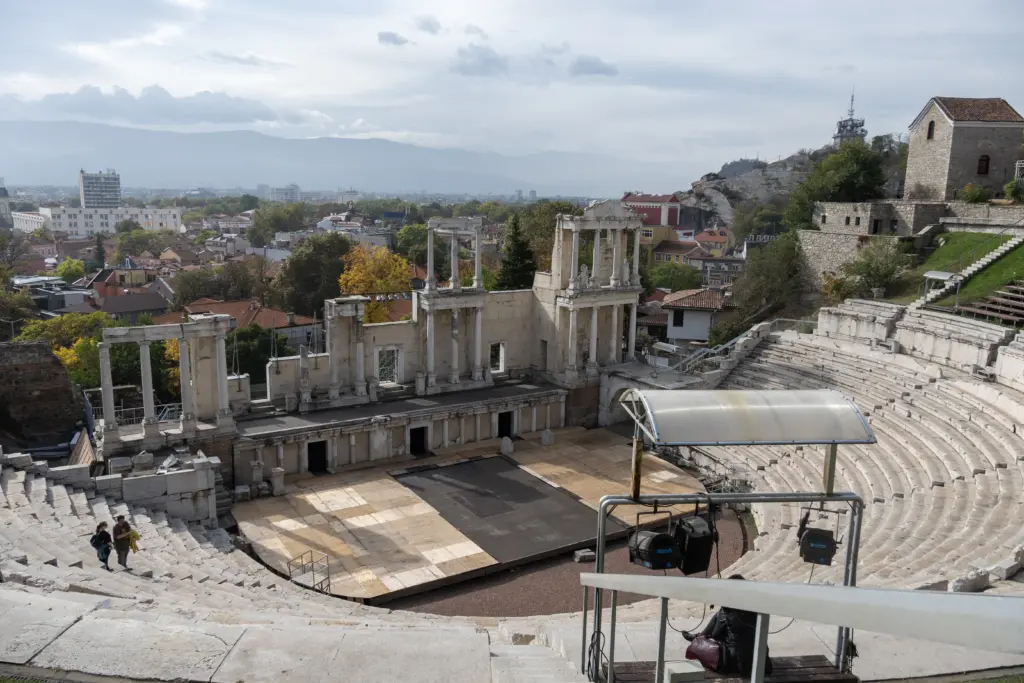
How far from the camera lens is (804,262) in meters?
38.7

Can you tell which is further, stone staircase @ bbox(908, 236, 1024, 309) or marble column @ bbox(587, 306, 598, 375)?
marble column @ bbox(587, 306, 598, 375)

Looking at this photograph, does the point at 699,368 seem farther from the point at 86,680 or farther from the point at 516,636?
the point at 86,680

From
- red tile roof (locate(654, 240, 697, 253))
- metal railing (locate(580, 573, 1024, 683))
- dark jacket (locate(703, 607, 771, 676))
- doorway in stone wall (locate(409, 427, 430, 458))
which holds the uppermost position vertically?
metal railing (locate(580, 573, 1024, 683))

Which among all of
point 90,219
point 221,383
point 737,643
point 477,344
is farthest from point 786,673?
point 90,219

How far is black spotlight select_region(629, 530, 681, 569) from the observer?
7336 mm

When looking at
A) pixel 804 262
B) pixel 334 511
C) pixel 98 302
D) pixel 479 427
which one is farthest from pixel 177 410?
pixel 98 302

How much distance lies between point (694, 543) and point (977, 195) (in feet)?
126

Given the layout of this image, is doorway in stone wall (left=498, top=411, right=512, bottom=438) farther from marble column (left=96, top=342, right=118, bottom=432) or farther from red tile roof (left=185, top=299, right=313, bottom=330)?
A: red tile roof (left=185, top=299, right=313, bottom=330)

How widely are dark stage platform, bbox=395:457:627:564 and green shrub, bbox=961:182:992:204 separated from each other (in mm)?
28208

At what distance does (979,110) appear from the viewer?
138 ft

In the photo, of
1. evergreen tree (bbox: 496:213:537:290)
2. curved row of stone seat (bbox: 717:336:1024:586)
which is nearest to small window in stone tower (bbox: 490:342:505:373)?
evergreen tree (bbox: 496:213:537:290)

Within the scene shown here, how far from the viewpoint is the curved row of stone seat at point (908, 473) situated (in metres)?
13.9

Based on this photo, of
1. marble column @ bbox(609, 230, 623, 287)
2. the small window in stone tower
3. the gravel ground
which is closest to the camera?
the gravel ground

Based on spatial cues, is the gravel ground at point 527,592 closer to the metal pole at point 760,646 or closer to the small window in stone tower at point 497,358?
the metal pole at point 760,646
